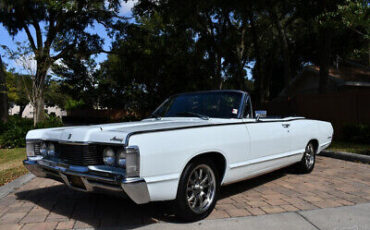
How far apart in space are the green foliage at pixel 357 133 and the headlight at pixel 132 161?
31.5 ft

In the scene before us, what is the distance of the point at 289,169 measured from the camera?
645cm

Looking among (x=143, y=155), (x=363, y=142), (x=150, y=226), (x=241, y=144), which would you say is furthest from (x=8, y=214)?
(x=363, y=142)

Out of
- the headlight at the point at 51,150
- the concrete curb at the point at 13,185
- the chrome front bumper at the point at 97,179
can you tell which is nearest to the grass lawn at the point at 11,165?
the concrete curb at the point at 13,185

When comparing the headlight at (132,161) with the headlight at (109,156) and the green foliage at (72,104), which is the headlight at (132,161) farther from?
the green foliage at (72,104)

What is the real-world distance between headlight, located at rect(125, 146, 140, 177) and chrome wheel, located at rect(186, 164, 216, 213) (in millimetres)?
755

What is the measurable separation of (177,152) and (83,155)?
1.03 metres

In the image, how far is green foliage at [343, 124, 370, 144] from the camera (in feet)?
33.9

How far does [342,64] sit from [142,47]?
719 inches

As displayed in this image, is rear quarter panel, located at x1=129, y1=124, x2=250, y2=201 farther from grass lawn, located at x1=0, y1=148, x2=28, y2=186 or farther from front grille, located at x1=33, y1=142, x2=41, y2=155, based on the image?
grass lawn, located at x1=0, y1=148, x2=28, y2=186

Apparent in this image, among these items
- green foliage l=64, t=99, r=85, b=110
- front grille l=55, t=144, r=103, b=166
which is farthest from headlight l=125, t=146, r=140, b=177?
green foliage l=64, t=99, r=85, b=110

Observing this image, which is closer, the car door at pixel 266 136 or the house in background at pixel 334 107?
the car door at pixel 266 136

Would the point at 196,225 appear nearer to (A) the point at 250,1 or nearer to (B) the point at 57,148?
(B) the point at 57,148

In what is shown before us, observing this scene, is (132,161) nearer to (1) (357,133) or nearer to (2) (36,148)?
(2) (36,148)

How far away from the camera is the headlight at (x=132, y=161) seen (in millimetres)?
3045
